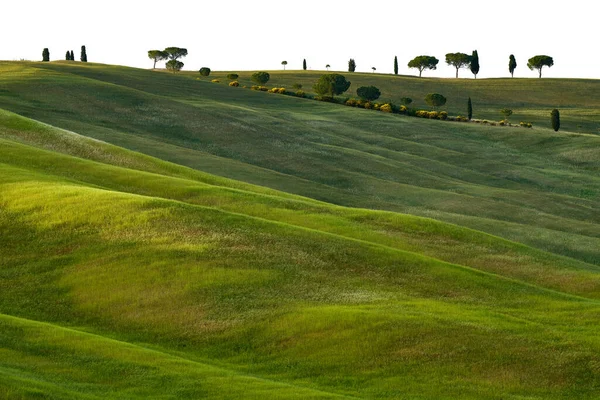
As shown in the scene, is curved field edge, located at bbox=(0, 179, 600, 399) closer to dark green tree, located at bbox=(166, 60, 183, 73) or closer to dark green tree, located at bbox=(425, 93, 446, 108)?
dark green tree, located at bbox=(425, 93, 446, 108)

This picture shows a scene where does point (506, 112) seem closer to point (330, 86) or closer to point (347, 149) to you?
point (330, 86)

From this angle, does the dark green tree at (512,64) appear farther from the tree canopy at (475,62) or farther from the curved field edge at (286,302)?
the curved field edge at (286,302)

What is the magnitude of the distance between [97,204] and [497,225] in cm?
2817

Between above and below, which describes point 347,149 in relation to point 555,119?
below

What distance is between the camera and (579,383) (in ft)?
86.1

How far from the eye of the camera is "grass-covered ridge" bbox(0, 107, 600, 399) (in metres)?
25.5

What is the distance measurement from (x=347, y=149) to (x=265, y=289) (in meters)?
58.9

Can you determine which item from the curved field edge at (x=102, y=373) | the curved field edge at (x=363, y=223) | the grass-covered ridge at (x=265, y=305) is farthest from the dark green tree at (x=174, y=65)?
the curved field edge at (x=102, y=373)

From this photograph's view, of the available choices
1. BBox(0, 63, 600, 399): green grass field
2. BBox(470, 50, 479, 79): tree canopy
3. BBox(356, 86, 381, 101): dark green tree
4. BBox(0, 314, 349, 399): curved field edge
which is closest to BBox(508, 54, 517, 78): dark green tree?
BBox(470, 50, 479, 79): tree canopy

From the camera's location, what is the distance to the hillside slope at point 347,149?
219 ft

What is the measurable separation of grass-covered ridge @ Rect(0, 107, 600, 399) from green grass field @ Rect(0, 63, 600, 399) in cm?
8

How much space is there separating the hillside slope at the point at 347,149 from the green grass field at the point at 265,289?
29.9 inches

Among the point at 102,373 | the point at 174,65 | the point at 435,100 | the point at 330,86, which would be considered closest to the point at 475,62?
the point at 435,100

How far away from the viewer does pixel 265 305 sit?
3155cm
